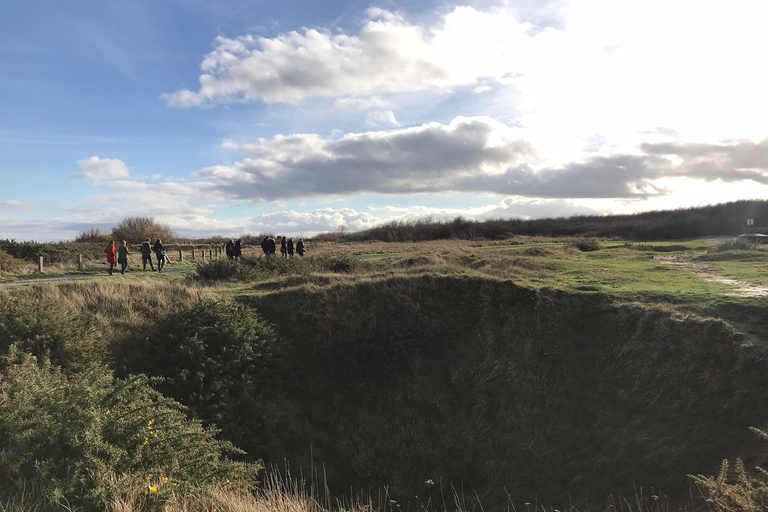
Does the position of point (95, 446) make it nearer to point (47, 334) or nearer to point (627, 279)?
point (47, 334)

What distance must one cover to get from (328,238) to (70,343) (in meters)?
55.1

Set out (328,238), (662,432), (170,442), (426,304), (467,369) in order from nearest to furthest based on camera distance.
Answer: (170,442) → (662,432) → (467,369) → (426,304) → (328,238)

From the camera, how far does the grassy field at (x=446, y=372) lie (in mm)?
9922

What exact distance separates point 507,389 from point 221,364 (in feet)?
25.9

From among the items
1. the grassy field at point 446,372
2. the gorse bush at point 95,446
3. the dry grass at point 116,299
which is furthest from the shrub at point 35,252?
the gorse bush at point 95,446

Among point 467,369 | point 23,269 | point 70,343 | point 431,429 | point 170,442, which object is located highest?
point 23,269

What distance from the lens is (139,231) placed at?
53.8 meters

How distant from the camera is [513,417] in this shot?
39.5 feet

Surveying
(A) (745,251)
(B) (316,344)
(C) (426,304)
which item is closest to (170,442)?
(B) (316,344)

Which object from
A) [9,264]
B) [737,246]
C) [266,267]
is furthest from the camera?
[737,246]

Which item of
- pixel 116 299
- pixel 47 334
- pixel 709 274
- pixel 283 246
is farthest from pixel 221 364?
pixel 709 274

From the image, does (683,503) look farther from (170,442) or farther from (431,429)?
(170,442)

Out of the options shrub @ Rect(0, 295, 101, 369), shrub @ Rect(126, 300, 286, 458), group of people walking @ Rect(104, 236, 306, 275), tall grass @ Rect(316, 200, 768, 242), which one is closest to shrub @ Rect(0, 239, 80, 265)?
group of people walking @ Rect(104, 236, 306, 275)

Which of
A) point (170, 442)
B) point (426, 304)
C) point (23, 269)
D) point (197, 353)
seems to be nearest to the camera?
point (170, 442)
